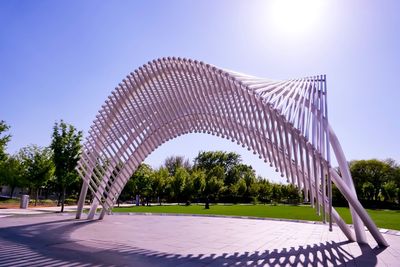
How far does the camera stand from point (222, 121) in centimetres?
1686

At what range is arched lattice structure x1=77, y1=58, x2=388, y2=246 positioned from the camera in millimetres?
12406

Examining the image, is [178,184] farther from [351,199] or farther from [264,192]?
[351,199]

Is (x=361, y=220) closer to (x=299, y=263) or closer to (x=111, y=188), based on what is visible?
(x=299, y=263)

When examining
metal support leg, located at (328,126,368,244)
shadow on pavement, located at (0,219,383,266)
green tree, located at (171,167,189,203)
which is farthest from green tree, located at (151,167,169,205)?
shadow on pavement, located at (0,219,383,266)

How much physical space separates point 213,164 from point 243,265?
8173 cm

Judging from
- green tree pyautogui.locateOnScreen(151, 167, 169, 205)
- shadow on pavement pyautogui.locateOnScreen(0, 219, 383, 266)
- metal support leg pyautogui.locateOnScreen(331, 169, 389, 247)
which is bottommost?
shadow on pavement pyautogui.locateOnScreen(0, 219, 383, 266)

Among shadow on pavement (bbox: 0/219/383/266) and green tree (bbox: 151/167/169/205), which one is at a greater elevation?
green tree (bbox: 151/167/169/205)

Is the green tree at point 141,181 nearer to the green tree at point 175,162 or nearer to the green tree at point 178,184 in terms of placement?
the green tree at point 178,184

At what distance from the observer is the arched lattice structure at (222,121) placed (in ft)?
40.7

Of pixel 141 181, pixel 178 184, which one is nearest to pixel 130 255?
pixel 141 181

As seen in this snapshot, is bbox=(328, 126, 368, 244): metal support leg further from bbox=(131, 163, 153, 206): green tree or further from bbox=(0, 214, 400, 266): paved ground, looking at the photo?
bbox=(131, 163, 153, 206): green tree

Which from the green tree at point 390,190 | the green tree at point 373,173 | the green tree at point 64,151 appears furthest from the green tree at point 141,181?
the green tree at point 390,190

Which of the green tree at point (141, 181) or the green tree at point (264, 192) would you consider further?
the green tree at point (264, 192)

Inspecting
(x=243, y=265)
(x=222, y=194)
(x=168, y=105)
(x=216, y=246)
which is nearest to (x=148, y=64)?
(x=168, y=105)
